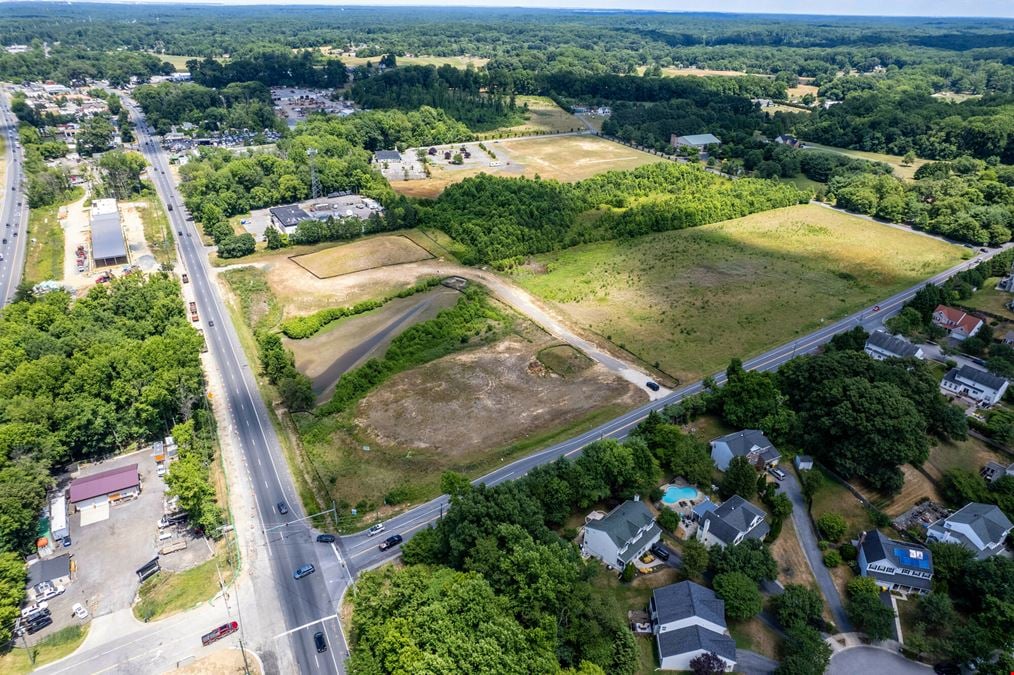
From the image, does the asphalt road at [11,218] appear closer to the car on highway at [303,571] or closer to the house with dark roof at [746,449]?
the car on highway at [303,571]

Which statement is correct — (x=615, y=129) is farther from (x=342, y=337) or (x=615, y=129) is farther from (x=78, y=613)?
(x=78, y=613)

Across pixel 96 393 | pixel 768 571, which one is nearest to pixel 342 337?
pixel 96 393

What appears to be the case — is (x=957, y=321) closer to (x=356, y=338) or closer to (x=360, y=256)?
(x=356, y=338)

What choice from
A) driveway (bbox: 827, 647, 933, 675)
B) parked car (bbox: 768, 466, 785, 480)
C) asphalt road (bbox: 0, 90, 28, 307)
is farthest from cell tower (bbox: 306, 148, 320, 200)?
driveway (bbox: 827, 647, 933, 675)

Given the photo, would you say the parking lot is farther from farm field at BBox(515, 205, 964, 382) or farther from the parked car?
farm field at BBox(515, 205, 964, 382)

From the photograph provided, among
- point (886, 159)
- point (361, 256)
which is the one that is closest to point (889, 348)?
point (361, 256)

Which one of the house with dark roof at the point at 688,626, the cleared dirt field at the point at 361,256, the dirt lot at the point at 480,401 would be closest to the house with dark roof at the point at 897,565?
the house with dark roof at the point at 688,626
